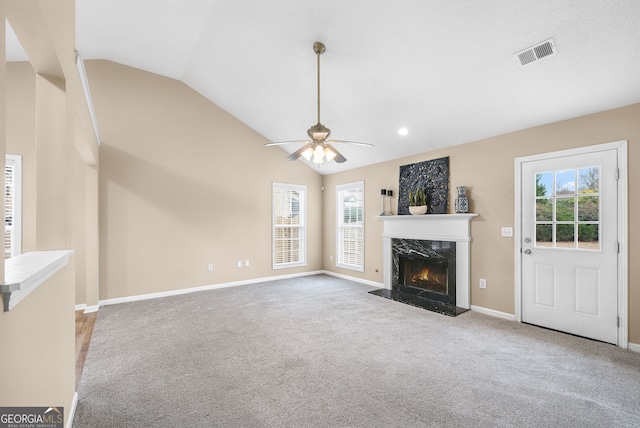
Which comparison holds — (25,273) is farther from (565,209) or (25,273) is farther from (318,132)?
(565,209)

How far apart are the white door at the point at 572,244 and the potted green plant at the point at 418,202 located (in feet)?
4.64

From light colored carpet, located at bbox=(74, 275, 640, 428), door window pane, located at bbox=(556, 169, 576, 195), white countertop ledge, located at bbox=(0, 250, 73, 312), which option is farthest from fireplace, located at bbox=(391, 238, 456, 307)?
white countertop ledge, located at bbox=(0, 250, 73, 312)

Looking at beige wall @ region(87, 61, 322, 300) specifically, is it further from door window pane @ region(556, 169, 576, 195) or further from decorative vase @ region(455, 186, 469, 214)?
door window pane @ region(556, 169, 576, 195)

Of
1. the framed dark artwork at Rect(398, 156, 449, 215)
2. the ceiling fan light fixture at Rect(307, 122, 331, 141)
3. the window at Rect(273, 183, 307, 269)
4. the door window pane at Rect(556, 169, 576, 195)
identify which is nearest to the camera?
the ceiling fan light fixture at Rect(307, 122, 331, 141)

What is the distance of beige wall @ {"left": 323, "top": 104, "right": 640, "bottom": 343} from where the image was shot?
3086 mm

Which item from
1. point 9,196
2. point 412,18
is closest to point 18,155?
point 9,196

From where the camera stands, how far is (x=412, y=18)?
2973mm

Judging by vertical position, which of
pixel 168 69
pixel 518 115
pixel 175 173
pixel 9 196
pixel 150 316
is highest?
pixel 168 69

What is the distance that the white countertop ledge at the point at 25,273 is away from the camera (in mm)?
1014

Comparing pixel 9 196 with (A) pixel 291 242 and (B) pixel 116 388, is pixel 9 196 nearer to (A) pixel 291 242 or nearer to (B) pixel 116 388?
(B) pixel 116 388

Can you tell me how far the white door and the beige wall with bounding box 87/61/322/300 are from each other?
4.56 m

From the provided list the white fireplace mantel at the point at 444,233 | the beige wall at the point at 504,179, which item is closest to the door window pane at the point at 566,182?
the beige wall at the point at 504,179

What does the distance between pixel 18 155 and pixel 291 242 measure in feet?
15.1

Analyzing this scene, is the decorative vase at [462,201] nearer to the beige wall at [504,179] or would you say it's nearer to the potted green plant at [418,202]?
the beige wall at [504,179]
